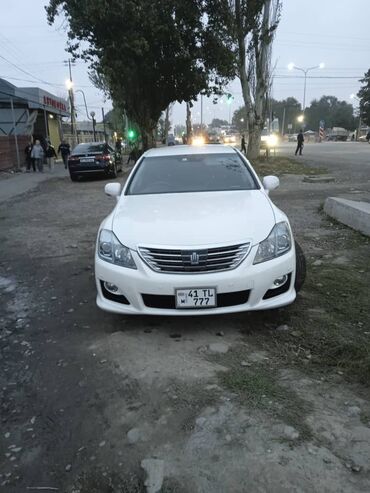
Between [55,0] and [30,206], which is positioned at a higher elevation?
[55,0]

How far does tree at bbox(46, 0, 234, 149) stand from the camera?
18000 millimetres

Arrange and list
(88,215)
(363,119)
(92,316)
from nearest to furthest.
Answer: (92,316) < (88,215) < (363,119)

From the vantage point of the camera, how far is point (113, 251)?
382 centimetres

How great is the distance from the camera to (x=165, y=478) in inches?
88.8

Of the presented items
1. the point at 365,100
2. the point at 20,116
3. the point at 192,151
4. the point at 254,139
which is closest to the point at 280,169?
the point at 254,139

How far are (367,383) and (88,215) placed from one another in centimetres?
802

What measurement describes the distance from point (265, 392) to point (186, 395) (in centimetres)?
51

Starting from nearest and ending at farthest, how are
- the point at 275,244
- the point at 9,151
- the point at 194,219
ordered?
the point at 275,244
the point at 194,219
the point at 9,151

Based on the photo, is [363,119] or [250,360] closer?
[250,360]

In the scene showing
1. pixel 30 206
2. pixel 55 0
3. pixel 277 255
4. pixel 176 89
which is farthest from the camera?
pixel 176 89

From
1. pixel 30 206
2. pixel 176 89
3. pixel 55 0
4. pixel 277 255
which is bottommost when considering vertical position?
pixel 30 206

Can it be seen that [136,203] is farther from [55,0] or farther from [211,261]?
[55,0]

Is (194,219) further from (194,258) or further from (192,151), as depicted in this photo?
(192,151)

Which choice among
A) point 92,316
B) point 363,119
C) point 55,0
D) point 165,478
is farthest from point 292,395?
point 363,119
